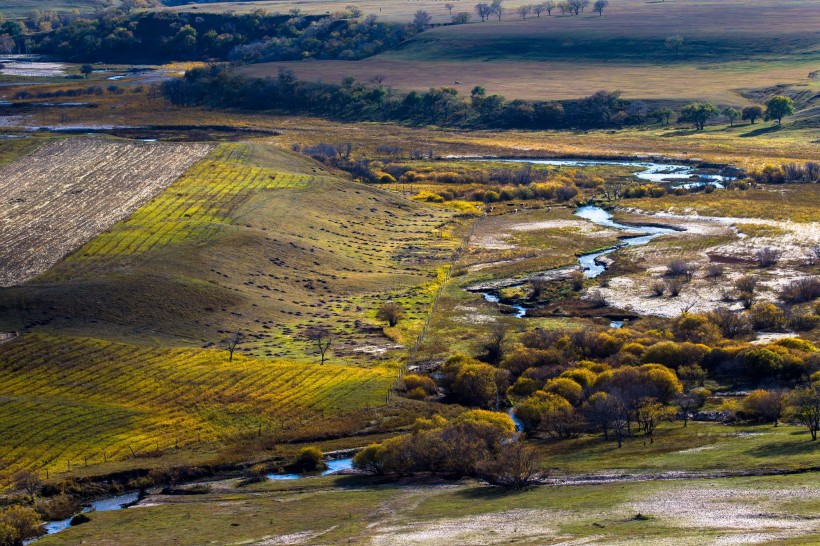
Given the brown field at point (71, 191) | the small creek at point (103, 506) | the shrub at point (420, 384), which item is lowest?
the shrub at point (420, 384)

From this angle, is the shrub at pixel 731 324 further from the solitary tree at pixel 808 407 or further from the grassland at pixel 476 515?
the grassland at pixel 476 515

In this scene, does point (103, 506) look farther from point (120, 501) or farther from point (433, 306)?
point (433, 306)

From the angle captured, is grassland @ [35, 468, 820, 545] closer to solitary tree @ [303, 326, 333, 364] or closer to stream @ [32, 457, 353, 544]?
stream @ [32, 457, 353, 544]

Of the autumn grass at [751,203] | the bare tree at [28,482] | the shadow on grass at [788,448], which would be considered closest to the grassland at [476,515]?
the shadow on grass at [788,448]

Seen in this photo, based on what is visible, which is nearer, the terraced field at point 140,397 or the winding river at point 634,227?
the terraced field at point 140,397

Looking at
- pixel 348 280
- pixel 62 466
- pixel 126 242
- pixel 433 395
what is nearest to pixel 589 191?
pixel 348 280

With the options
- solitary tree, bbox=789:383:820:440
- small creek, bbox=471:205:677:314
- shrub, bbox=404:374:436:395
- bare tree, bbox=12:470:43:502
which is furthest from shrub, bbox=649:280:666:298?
bare tree, bbox=12:470:43:502
